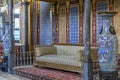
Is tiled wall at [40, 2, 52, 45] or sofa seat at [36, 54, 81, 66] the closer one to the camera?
sofa seat at [36, 54, 81, 66]

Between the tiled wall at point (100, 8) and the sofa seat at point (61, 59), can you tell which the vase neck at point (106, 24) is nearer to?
the sofa seat at point (61, 59)

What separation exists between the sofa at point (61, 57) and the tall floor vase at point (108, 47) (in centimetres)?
138

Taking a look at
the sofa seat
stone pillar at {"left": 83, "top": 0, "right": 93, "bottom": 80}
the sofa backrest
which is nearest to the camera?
stone pillar at {"left": 83, "top": 0, "right": 93, "bottom": 80}

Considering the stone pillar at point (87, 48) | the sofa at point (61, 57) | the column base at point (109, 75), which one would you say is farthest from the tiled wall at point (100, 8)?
the column base at point (109, 75)

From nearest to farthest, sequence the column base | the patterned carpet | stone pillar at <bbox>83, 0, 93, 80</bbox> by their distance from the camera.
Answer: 1. the column base
2. stone pillar at <bbox>83, 0, 93, 80</bbox>
3. the patterned carpet

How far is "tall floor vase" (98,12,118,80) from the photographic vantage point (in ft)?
19.0

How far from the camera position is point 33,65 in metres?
9.73

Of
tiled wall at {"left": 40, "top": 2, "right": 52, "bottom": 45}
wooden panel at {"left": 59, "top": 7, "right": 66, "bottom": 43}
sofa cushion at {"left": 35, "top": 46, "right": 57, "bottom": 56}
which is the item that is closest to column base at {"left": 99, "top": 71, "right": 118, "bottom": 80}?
sofa cushion at {"left": 35, "top": 46, "right": 57, "bottom": 56}

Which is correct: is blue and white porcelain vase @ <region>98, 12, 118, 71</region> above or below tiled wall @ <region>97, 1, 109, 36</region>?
below

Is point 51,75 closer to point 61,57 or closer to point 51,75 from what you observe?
point 51,75

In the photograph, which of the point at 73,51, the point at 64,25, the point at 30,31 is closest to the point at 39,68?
the point at 73,51

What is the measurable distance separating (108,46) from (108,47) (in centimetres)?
2

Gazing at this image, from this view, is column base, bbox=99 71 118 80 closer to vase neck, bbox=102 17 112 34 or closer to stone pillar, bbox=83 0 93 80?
stone pillar, bbox=83 0 93 80

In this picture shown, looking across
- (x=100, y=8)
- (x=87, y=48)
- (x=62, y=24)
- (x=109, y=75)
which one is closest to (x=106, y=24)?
(x=87, y=48)
